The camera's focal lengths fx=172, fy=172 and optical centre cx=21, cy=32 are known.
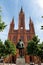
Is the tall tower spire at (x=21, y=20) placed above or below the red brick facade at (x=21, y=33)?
above

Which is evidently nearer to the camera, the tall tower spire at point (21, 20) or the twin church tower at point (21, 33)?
the twin church tower at point (21, 33)

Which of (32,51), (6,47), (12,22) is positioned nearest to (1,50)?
(6,47)

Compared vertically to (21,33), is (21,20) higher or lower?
higher

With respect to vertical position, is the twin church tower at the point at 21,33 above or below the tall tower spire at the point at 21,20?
below

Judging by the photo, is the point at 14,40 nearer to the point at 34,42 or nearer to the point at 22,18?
the point at 22,18

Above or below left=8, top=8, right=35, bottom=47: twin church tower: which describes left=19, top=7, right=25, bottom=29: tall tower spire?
above

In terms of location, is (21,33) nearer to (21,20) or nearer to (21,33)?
(21,33)

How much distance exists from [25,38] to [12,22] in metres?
10.2

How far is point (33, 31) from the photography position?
78.0 meters

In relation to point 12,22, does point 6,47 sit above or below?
below

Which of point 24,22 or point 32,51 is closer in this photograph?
point 32,51

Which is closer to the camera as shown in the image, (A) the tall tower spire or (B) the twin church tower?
(B) the twin church tower

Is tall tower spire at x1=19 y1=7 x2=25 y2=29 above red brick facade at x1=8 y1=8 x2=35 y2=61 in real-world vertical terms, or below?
above

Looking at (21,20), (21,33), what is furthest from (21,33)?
(21,20)
